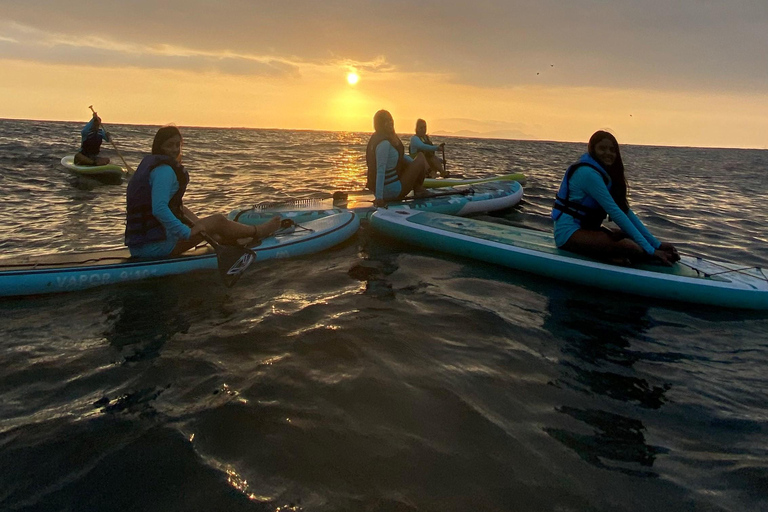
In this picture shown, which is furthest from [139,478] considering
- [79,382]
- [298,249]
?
[298,249]

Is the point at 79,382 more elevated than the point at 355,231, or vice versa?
the point at 355,231

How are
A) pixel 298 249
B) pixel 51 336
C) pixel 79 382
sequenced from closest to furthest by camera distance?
pixel 79 382, pixel 51 336, pixel 298 249

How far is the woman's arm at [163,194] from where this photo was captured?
5109mm

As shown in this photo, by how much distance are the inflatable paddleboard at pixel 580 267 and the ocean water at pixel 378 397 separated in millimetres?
174

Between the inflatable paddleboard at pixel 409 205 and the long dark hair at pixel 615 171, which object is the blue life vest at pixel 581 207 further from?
the inflatable paddleboard at pixel 409 205

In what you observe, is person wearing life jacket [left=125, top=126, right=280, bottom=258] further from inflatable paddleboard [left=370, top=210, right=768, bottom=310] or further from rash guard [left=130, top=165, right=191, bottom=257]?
inflatable paddleboard [left=370, top=210, right=768, bottom=310]

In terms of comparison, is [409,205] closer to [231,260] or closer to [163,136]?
[231,260]

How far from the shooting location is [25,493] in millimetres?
2584

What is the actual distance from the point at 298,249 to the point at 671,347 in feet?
15.8

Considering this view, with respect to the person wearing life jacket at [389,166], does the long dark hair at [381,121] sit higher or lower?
higher

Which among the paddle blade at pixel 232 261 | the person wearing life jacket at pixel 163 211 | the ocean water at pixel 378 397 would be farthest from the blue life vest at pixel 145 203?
the paddle blade at pixel 232 261

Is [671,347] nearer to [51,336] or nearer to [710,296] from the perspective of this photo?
[710,296]

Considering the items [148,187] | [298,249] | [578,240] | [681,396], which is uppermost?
[148,187]

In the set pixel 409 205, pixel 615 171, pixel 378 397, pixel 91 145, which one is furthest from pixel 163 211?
pixel 91 145
